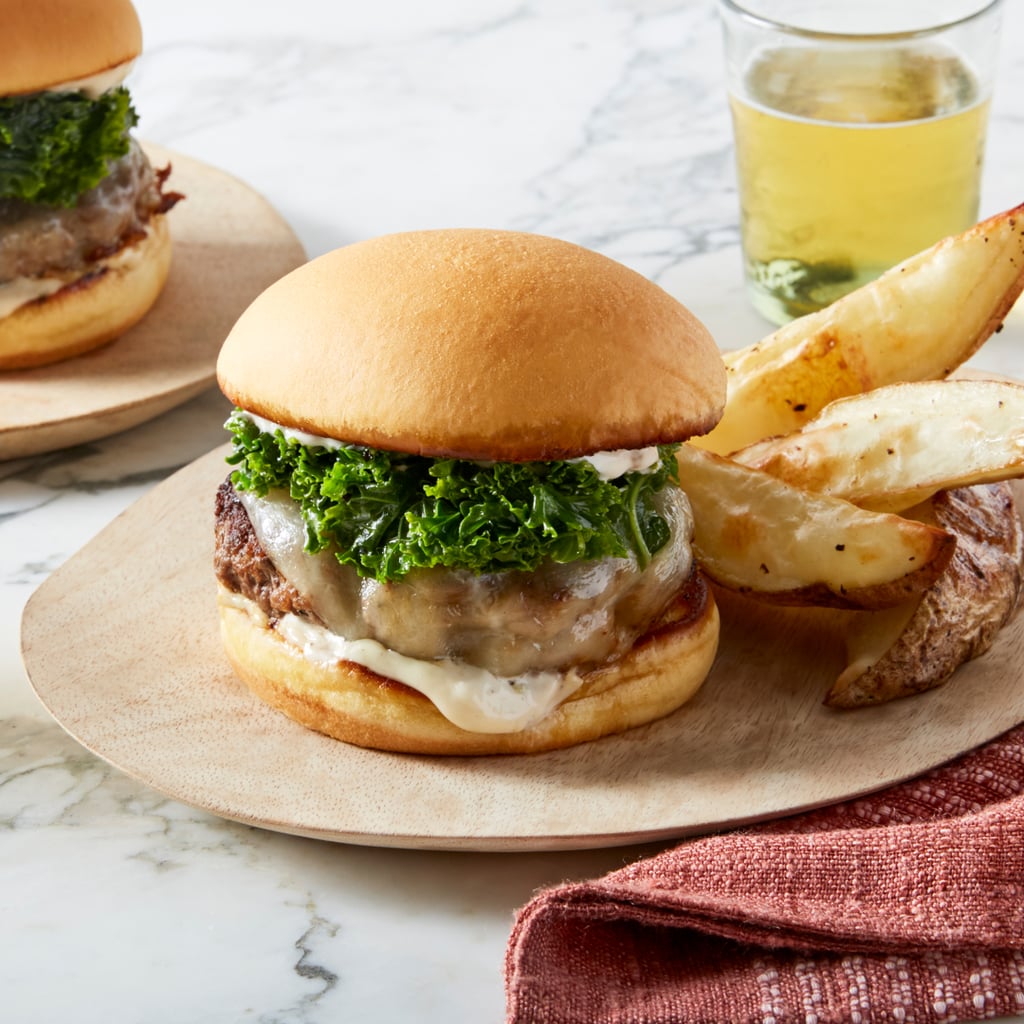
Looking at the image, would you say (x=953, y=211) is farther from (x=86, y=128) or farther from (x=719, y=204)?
(x=86, y=128)

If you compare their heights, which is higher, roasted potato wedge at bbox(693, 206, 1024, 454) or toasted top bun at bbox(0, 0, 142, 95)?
toasted top bun at bbox(0, 0, 142, 95)

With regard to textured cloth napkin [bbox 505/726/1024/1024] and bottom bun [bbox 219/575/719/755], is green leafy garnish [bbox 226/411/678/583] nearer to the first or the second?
bottom bun [bbox 219/575/719/755]

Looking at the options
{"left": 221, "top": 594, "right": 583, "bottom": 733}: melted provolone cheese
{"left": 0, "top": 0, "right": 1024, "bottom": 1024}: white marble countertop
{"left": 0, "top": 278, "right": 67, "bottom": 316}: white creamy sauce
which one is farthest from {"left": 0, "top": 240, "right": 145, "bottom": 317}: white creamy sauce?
{"left": 221, "top": 594, "right": 583, "bottom": 733}: melted provolone cheese

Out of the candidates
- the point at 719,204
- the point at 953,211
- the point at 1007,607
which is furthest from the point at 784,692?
the point at 719,204

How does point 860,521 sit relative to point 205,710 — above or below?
above

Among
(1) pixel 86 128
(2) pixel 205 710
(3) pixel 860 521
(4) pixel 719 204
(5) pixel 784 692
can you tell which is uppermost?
(1) pixel 86 128

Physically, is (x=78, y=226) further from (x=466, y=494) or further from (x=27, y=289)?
(x=466, y=494)

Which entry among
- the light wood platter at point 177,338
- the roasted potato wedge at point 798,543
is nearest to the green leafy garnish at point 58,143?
the light wood platter at point 177,338
